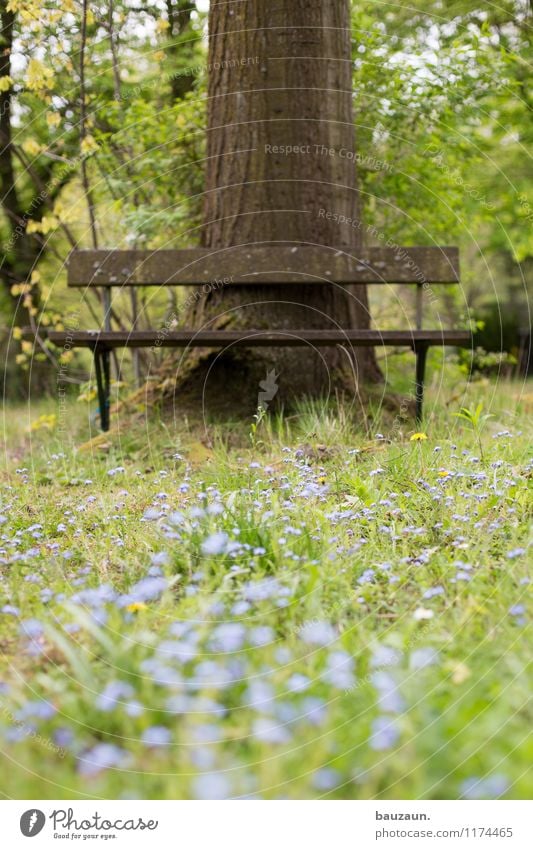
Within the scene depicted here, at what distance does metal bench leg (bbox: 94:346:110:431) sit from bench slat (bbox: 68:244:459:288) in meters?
0.47

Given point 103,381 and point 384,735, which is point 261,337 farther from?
point 384,735

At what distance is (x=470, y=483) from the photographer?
3.24 meters

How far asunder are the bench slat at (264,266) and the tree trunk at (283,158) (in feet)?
0.60

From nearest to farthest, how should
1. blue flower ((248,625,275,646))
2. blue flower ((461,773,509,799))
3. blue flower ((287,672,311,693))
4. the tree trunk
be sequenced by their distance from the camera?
1. blue flower ((461,773,509,799))
2. blue flower ((287,672,311,693))
3. blue flower ((248,625,275,646))
4. the tree trunk

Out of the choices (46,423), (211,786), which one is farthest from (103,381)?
(211,786)

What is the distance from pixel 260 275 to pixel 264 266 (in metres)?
0.06

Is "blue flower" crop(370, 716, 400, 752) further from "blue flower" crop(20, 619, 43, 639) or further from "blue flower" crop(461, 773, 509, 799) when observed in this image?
"blue flower" crop(20, 619, 43, 639)

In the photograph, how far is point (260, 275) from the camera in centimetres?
A: 490

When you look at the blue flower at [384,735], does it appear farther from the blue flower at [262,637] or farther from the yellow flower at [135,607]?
the yellow flower at [135,607]

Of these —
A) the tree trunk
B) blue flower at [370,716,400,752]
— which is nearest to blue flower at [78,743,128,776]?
blue flower at [370,716,400,752]

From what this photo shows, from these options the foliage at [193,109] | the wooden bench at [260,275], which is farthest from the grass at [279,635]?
the foliage at [193,109]

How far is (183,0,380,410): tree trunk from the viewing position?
190 inches

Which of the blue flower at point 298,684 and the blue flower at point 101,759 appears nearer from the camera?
the blue flower at point 101,759

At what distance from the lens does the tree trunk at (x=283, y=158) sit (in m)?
4.84
